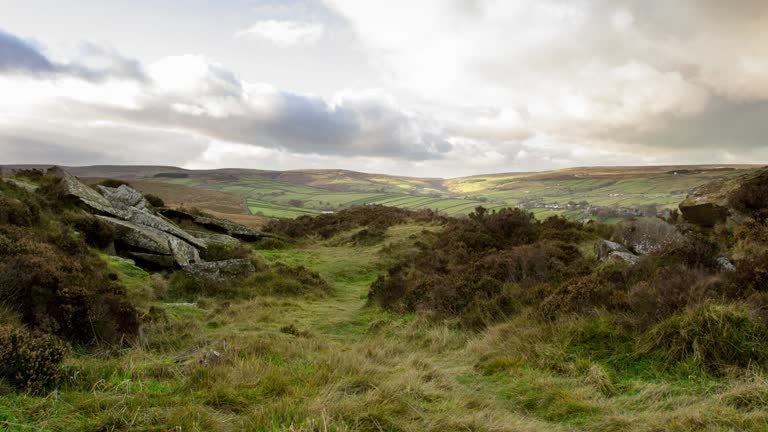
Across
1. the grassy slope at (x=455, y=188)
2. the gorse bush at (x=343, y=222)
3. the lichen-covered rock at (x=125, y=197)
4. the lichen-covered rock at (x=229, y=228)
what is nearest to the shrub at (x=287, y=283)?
the lichen-covered rock at (x=125, y=197)

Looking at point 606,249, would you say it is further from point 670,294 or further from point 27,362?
point 27,362

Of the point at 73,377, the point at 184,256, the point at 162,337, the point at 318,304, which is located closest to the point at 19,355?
the point at 73,377

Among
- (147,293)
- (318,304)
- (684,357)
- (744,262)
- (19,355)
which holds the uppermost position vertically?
(744,262)

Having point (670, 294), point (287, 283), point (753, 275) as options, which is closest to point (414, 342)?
point (670, 294)

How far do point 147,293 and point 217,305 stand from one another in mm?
1813

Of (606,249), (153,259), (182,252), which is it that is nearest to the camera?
(606,249)

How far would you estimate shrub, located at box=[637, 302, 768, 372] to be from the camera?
5066 mm

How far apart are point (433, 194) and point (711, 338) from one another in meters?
138

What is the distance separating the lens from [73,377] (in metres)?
4.57

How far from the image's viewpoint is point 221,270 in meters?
14.0

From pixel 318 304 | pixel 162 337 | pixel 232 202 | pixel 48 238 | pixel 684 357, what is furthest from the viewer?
pixel 232 202

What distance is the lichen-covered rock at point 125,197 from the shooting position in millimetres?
18203

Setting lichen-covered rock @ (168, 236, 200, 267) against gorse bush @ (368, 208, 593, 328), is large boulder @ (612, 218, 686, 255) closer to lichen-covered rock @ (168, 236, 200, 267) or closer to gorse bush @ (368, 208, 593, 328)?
gorse bush @ (368, 208, 593, 328)

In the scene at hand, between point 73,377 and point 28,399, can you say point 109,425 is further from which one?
point 73,377
